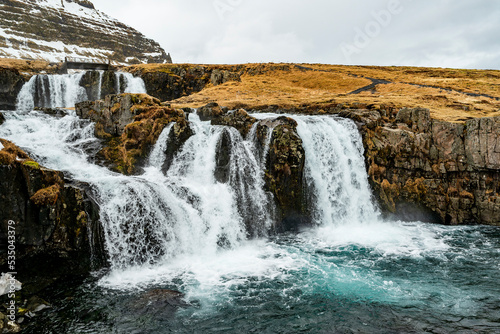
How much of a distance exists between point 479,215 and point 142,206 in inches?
1035

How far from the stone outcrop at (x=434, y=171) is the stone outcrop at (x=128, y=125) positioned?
1747 cm

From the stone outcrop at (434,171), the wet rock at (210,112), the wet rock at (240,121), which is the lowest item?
the stone outcrop at (434,171)

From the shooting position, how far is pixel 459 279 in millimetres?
13852

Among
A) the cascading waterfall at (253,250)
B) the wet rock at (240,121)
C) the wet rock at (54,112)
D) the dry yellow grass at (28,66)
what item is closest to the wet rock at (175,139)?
the cascading waterfall at (253,250)

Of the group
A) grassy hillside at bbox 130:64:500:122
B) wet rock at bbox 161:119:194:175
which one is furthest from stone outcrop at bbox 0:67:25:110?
wet rock at bbox 161:119:194:175

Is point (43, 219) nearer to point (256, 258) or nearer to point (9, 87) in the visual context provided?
point (256, 258)

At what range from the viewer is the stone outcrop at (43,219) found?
12.2 metres

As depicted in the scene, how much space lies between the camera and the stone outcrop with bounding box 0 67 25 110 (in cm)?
3772

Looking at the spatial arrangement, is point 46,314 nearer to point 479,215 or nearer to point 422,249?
point 422,249

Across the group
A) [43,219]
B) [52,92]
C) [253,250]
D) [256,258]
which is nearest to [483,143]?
[253,250]

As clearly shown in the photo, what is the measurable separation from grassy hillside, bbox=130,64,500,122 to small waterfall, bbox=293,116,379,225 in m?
10.9

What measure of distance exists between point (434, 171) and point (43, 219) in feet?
91.0

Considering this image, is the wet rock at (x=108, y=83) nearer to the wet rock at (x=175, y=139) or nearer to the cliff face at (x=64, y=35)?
the wet rock at (x=175, y=139)

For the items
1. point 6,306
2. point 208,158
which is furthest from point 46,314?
point 208,158
